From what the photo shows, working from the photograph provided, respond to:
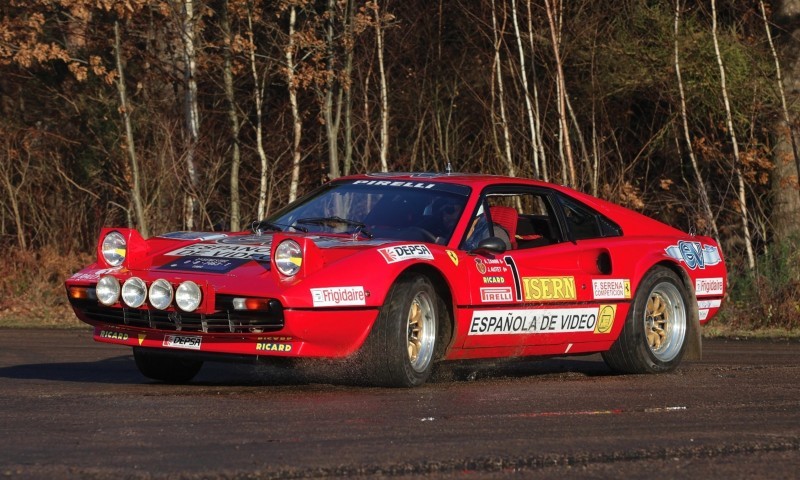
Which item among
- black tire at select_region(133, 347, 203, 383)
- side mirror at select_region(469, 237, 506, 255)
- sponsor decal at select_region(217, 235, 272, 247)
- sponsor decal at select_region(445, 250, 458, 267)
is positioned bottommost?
black tire at select_region(133, 347, 203, 383)

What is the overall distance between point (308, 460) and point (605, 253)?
4.60 metres

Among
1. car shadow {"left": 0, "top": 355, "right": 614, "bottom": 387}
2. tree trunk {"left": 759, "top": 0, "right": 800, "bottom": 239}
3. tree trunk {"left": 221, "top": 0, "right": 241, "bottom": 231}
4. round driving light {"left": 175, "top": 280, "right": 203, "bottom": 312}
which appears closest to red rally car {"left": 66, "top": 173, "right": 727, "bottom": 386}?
round driving light {"left": 175, "top": 280, "right": 203, "bottom": 312}

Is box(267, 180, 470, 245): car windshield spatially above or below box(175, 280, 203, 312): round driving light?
above

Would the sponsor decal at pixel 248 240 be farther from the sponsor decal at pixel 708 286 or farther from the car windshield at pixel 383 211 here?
the sponsor decal at pixel 708 286

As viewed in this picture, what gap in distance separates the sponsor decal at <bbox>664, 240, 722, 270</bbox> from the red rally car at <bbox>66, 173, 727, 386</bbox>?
14 mm

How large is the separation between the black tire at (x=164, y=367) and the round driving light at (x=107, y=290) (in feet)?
2.18

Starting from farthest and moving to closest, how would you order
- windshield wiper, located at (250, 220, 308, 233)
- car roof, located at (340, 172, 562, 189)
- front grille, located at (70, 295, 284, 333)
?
car roof, located at (340, 172, 562, 189) → windshield wiper, located at (250, 220, 308, 233) → front grille, located at (70, 295, 284, 333)

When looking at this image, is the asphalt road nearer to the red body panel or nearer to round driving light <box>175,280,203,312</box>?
the red body panel

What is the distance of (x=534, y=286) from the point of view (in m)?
8.52

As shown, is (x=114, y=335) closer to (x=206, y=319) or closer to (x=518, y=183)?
(x=206, y=319)

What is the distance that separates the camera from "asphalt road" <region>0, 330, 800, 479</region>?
4.93 meters

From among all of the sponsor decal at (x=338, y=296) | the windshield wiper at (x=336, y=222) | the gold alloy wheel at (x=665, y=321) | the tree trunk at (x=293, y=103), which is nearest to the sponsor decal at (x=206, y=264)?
the sponsor decal at (x=338, y=296)

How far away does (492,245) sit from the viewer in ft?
26.3

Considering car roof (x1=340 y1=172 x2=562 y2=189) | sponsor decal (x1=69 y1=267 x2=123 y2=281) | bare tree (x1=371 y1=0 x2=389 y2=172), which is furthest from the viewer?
bare tree (x1=371 y1=0 x2=389 y2=172)
